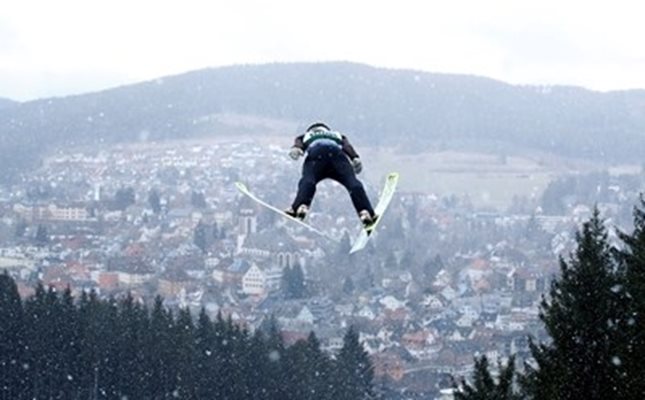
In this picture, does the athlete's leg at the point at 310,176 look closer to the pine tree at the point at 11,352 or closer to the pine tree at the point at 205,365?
the pine tree at the point at 205,365

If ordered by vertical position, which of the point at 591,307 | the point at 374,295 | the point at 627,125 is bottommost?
the point at 374,295

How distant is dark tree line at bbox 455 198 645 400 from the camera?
9695mm

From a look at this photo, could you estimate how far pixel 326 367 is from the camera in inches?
1136

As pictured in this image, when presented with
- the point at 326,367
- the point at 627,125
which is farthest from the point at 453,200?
the point at 326,367

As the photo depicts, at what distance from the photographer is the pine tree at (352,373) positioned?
95.5ft

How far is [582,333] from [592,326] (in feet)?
0.38

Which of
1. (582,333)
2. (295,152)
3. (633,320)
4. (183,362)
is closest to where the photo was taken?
(295,152)

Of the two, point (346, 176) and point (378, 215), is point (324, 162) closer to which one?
point (346, 176)

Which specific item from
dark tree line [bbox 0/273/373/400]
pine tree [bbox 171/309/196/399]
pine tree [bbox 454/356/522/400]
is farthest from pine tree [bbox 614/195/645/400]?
dark tree line [bbox 0/273/373/400]

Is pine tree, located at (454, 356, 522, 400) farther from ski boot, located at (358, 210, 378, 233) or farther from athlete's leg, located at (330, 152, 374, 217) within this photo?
athlete's leg, located at (330, 152, 374, 217)

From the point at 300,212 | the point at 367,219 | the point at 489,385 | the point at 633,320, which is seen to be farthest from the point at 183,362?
the point at 300,212

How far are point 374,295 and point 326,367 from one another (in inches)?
1542

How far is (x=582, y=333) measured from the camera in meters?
10.1

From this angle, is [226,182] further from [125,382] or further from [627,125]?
[125,382]
